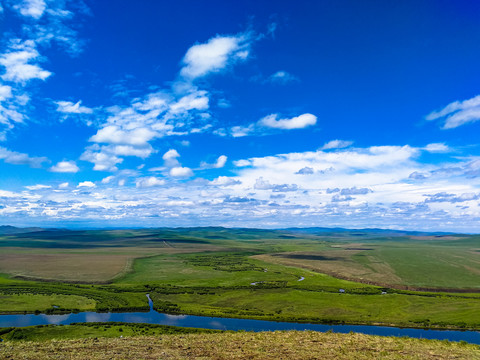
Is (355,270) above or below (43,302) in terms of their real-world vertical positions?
below

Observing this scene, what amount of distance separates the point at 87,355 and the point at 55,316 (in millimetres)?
41878

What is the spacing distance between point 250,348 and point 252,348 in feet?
0.81

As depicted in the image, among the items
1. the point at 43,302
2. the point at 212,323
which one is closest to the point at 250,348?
the point at 212,323

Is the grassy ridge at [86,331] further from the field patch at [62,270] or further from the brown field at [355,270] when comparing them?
the brown field at [355,270]

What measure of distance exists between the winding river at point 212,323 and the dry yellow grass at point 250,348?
19826mm

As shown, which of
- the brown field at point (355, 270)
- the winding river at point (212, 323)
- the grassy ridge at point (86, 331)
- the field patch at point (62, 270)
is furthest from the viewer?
the brown field at point (355, 270)

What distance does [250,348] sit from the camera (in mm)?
39344

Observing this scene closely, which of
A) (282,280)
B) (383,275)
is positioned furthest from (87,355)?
(383,275)

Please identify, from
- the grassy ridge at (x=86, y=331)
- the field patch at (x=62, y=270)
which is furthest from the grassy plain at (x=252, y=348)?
the field patch at (x=62, y=270)

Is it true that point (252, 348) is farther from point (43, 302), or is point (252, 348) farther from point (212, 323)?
point (43, 302)

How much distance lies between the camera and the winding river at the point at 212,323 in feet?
204

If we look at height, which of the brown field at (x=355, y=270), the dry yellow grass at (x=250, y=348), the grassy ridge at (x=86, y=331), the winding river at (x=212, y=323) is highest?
the dry yellow grass at (x=250, y=348)

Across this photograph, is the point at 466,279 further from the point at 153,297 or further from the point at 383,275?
the point at 153,297

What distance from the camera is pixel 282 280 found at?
120 meters
